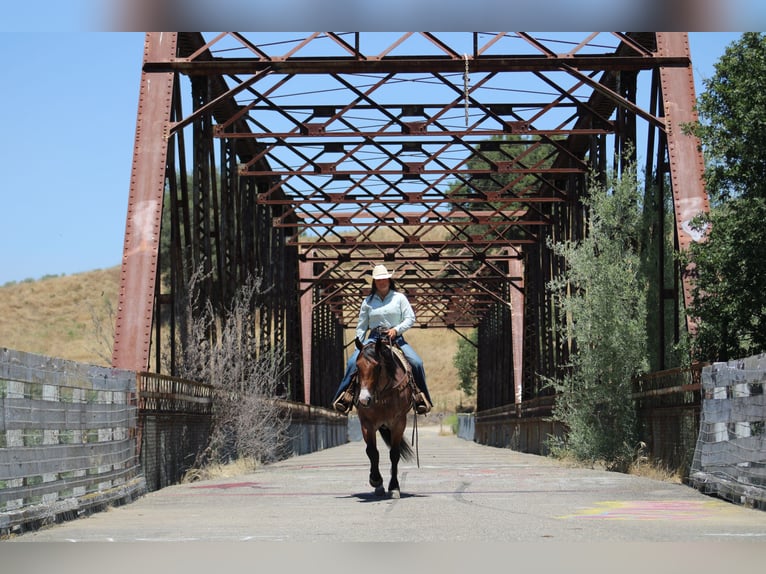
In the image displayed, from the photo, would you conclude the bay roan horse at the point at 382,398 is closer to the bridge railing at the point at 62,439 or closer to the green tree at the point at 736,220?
the bridge railing at the point at 62,439

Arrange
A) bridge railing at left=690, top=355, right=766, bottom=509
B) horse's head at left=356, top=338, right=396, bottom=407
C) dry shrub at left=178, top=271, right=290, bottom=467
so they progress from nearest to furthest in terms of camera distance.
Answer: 1. bridge railing at left=690, top=355, right=766, bottom=509
2. horse's head at left=356, top=338, right=396, bottom=407
3. dry shrub at left=178, top=271, right=290, bottom=467

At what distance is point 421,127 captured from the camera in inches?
910

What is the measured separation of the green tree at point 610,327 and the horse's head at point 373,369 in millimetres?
6995

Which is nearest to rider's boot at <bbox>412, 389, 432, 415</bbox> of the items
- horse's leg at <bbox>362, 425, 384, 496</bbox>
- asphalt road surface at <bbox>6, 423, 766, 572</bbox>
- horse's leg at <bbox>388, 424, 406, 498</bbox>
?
horse's leg at <bbox>388, 424, 406, 498</bbox>

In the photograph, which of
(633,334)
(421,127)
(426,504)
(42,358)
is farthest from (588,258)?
(42,358)

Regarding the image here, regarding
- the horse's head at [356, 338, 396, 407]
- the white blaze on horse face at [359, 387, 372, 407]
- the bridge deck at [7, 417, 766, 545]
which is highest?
the horse's head at [356, 338, 396, 407]

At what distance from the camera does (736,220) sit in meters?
13.4

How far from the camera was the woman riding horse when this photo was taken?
11.9 metres

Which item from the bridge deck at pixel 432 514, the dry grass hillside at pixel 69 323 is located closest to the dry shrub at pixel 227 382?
the bridge deck at pixel 432 514

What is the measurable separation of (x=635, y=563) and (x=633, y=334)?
40.1ft

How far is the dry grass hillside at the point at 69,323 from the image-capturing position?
10912cm

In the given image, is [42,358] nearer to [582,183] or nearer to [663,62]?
[663,62]

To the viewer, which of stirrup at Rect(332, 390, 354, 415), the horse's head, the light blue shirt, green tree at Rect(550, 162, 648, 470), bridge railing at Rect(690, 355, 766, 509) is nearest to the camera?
bridge railing at Rect(690, 355, 766, 509)

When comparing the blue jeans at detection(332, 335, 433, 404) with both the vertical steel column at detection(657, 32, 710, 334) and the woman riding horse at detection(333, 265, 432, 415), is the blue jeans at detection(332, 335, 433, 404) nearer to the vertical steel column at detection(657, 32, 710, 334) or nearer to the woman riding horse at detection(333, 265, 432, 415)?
the woman riding horse at detection(333, 265, 432, 415)
